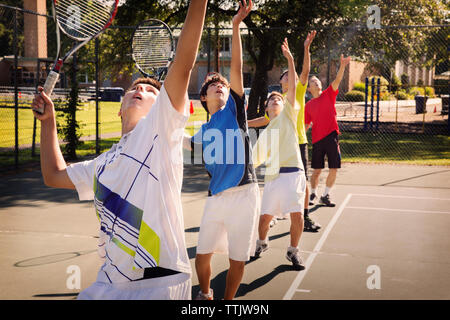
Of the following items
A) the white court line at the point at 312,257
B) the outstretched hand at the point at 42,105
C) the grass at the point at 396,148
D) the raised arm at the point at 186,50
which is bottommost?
the white court line at the point at 312,257

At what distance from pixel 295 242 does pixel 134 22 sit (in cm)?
1421

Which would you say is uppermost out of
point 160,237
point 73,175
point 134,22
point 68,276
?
point 134,22

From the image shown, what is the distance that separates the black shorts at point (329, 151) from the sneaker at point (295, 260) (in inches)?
130

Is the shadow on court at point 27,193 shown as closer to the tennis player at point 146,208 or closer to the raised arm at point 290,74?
the raised arm at point 290,74

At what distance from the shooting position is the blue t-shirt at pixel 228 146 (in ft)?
13.5

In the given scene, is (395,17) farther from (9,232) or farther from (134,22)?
(9,232)

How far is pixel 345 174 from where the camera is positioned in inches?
465

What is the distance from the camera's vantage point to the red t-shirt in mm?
8328

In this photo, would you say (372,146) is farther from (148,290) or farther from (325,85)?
(148,290)

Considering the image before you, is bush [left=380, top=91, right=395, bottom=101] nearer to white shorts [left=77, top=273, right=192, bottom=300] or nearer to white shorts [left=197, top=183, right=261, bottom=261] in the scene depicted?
white shorts [left=197, top=183, right=261, bottom=261]

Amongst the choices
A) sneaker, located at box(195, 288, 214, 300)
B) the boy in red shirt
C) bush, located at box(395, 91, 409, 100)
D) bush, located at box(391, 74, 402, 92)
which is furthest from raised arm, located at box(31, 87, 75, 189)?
bush, located at box(395, 91, 409, 100)

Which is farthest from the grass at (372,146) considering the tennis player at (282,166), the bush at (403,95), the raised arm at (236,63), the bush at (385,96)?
the bush at (403,95)

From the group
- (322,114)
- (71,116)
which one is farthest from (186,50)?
(71,116)
